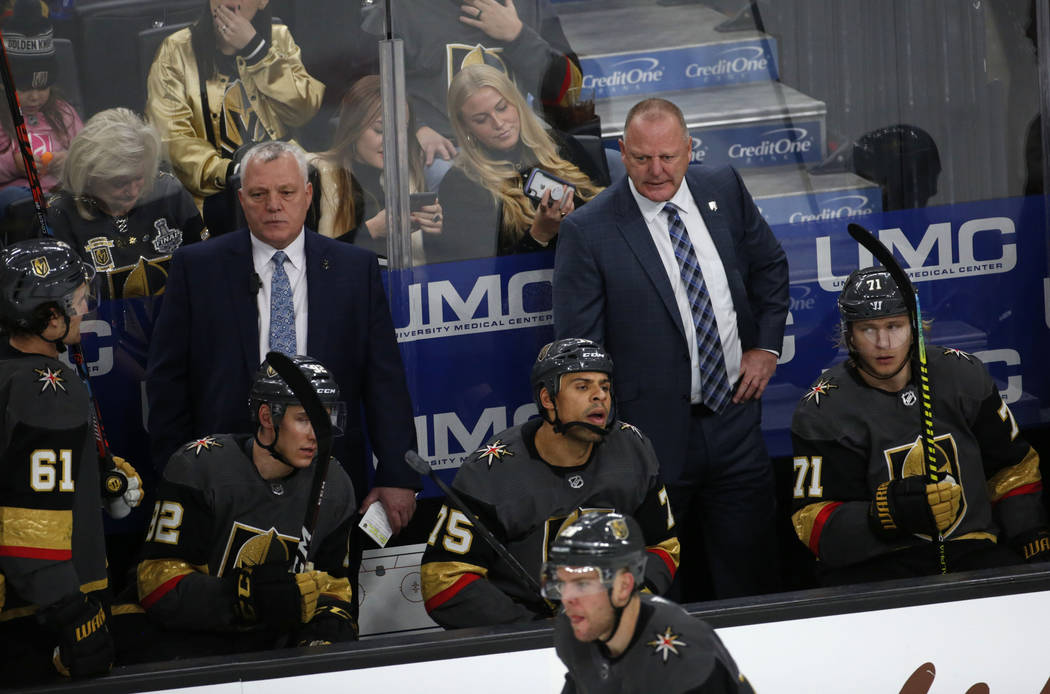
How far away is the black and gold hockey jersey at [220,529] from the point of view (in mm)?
3361

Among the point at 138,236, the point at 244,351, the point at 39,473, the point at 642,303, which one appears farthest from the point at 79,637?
the point at 642,303

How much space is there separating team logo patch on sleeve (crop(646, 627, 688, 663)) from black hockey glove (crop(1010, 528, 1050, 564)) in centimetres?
192

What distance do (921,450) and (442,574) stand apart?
4.56ft

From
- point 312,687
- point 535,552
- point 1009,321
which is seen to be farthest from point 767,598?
point 1009,321

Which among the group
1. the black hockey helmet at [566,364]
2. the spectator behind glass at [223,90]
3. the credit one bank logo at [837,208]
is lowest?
the black hockey helmet at [566,364]

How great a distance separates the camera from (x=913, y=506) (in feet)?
11.6

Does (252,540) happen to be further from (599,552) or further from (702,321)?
(599,552)

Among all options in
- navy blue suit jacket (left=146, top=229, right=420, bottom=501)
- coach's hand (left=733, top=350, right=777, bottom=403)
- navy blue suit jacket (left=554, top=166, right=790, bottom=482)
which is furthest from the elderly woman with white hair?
coach's hand (left=733, top=350, right=777, bottom=403)

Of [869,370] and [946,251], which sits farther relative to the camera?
[946,251]

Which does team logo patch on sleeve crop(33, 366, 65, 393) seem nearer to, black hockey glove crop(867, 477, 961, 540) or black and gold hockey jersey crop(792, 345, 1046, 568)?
black and gold hockey jersey crop(792, 345, 1046, 568)

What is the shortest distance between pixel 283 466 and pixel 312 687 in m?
0.74

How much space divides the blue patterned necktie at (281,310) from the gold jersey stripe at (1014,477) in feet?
6.69

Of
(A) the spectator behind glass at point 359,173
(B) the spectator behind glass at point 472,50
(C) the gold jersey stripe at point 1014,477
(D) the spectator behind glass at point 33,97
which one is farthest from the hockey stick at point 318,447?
(C) the gold jersey stripe at point 1014,477

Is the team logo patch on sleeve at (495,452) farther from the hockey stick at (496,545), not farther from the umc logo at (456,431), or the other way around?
the umc logo at (456,431)
